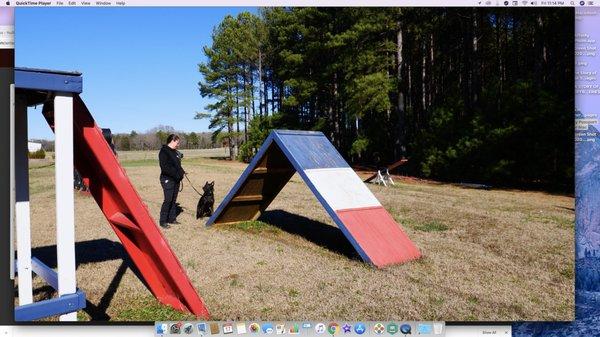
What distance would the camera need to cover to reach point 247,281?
4.50 metres

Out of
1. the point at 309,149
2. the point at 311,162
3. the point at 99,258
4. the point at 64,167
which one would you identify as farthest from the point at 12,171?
the point at 309,149

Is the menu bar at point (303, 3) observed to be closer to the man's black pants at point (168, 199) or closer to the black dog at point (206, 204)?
the man's black pants at point (168, 199)

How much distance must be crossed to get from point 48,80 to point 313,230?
5142 millimetres

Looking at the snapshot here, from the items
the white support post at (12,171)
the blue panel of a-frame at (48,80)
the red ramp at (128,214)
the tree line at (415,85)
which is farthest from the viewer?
the tree line at (415,85)

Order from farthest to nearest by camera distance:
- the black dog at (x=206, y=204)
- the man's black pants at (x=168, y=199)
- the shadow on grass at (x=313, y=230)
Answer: the black dog at (x=206, y=204) < the man's black pants at (x=168, y=199) < the shadow on grass at (x=313, y=230)

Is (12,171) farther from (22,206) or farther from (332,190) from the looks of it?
(332,190)

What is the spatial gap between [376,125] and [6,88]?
34.9ft

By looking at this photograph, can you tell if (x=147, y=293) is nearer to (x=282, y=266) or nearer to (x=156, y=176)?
(x=282, y=266)

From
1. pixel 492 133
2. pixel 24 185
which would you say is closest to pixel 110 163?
pixel 24 185

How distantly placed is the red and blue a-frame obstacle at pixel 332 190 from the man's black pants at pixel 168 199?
0.97 m

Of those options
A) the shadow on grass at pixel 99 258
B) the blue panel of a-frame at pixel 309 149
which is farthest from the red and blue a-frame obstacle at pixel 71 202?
the blue panel of a-frame at pixel 309 149

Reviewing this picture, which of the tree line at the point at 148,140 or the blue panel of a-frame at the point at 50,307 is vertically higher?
the tree line at the point at 148,140

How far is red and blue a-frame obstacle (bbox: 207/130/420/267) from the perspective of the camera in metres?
5.00

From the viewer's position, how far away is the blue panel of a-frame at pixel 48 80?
2570 millimetres
